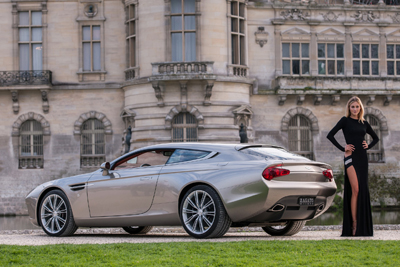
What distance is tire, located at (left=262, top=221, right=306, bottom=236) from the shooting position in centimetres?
1163

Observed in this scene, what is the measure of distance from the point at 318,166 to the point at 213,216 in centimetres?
192

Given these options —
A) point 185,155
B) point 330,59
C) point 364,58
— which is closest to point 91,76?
point 330,59

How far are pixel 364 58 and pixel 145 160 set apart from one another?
23379mm

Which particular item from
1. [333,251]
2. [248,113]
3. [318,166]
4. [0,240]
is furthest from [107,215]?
[248,113]

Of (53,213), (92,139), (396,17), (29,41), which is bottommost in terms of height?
(53,213)

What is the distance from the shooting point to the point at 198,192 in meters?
10.4

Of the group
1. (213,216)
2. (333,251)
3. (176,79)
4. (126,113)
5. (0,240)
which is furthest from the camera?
(126,113)

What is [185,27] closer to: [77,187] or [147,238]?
[77,187]

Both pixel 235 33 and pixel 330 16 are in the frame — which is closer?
pixel 235 33

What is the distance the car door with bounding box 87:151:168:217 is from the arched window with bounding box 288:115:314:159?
21.0 meters

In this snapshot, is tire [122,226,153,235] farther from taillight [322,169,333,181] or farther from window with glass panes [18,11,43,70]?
window with glass panes [18,11,43,70]

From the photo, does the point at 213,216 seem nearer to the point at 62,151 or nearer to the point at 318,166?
the point at 318,166

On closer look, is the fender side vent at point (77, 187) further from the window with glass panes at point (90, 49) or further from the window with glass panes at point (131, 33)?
the window with glass panes at point (90, 49)

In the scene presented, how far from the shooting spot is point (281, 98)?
3144 cm
